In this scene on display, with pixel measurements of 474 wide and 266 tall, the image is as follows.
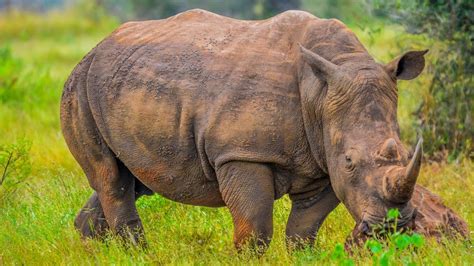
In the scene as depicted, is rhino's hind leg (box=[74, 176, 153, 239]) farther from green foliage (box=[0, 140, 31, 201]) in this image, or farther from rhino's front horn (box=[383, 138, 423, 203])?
rhino's front horn (box=[383, 138, 423, 203])

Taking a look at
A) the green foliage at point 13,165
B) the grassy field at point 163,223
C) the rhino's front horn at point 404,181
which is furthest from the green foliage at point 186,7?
the rhino's front horn at point 404,181

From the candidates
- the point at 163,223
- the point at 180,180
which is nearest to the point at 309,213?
the point at 180,180

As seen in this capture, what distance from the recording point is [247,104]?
21.9 feet

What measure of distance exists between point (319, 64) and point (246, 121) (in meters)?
0.58

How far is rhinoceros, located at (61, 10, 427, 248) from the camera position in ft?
20.6

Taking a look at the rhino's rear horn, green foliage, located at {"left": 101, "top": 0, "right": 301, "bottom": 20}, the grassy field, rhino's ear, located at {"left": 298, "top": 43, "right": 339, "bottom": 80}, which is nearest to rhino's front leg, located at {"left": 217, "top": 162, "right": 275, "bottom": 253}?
the grassy field

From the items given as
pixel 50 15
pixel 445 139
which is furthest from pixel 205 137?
pixel 50 15

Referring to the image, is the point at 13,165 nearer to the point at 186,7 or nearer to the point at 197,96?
the point at 197,96

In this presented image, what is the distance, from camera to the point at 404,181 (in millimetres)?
5832

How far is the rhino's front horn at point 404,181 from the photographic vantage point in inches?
227

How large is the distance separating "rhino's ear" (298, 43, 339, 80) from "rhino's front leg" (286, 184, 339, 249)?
0.93 metres

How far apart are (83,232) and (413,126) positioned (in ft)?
13.5

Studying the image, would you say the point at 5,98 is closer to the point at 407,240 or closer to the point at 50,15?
the point at 407,240

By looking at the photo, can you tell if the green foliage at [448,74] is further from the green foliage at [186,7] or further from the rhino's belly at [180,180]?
the green foliage at [186,7]
